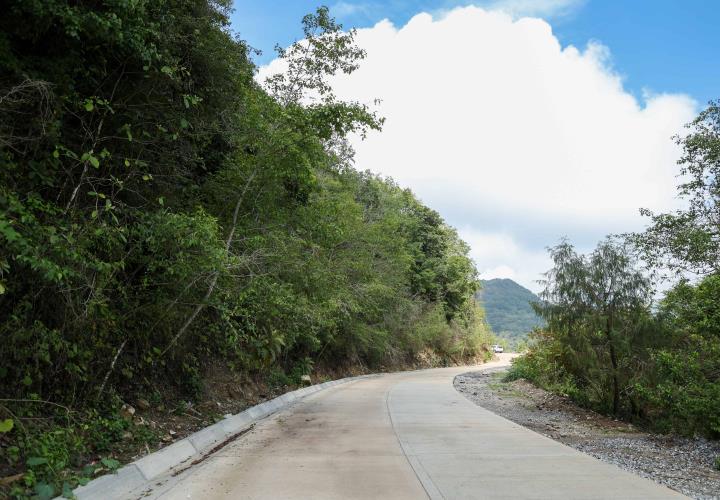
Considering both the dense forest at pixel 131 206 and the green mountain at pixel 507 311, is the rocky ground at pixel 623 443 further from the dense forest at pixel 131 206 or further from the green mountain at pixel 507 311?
the green mountain at pixel 507 311

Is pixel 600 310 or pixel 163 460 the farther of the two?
pixel 600 310

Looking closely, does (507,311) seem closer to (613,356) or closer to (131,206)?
(613,356)

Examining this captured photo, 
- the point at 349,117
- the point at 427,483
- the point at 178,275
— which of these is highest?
the point at 349,117

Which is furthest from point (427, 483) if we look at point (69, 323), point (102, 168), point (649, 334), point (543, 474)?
point (649, 334)

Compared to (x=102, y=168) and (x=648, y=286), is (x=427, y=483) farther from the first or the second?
(x=648, y=286)

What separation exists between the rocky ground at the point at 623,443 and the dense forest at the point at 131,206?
6261 millimetres

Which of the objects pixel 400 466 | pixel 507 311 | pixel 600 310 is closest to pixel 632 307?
pixel 600 310

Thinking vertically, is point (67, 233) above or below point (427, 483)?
above

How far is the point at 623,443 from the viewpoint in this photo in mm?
10031

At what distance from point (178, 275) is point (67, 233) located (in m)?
2.71

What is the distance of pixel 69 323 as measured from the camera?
637 centimetres

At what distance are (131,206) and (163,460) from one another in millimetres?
3476

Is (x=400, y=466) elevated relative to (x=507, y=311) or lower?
lower

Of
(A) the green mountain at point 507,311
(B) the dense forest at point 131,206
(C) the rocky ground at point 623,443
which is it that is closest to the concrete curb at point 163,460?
(B) the dense forest at point 131,206
